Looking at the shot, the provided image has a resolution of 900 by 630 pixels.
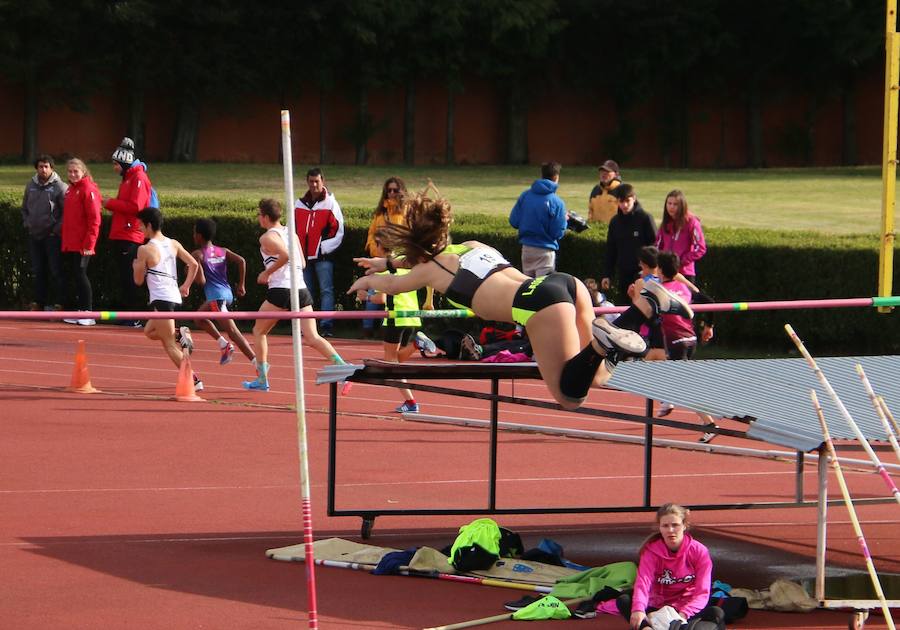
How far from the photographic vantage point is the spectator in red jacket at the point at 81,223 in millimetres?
17438

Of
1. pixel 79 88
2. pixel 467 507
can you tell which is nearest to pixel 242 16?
pixel 79 88

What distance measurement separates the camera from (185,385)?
13.7 m

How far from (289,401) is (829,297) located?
Result: 6.55 metres

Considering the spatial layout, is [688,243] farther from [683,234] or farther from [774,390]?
[774,390]

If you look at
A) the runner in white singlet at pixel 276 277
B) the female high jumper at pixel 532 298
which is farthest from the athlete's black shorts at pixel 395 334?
the female high jumper at pixel 532 298

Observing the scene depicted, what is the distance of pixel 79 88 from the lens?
3850 cm

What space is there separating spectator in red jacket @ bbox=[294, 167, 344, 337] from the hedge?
34.0 inches

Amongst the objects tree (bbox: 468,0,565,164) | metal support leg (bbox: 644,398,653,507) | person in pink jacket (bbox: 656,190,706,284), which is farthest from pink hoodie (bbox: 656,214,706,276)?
tree (bbox: 468,0,565,164)

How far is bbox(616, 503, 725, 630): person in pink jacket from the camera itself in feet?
23.1

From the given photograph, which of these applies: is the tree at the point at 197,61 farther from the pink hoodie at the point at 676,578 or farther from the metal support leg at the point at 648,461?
the pink hoodie at the point at 676,578

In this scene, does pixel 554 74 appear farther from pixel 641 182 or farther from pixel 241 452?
pixel 241 452

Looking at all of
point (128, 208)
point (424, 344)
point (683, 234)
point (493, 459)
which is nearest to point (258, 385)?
point (424, 344)

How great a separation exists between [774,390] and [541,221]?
8624mm

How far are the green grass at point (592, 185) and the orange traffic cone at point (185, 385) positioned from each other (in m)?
10.4
